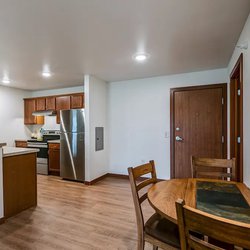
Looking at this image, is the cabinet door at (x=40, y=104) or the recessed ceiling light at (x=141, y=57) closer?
the recessed ceiling light at (x=141, y=57)

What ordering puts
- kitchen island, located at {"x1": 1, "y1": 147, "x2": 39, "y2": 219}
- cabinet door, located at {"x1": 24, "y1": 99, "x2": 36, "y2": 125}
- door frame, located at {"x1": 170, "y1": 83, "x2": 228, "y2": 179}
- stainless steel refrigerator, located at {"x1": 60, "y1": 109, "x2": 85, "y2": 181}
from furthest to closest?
1. cabinet door, located at {"x1": 24, "y1": 99, "x2": 36, "y2": 125}
2. stainless steel refrigerator, located at {"x1": 60, "y1": 109, "x2": 85, "y2": 181}
3. door frame, located at {"x1": 170, "y1": 83, "x2": 228, "y2": 179}
4. kitchen island, located at {"x1": 1, "y1": 147, "x2": 39, "y2": 219}

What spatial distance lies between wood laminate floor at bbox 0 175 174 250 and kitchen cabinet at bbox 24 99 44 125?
254 cm

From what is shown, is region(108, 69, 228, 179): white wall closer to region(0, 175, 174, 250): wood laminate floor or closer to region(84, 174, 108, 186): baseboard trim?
region(84, 174, 108, 186): baseboard trim

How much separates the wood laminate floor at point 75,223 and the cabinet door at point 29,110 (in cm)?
262

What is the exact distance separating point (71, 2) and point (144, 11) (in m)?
0.66

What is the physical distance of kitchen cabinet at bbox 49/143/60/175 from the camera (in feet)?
15.5

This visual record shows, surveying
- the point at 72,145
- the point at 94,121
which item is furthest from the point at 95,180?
the point at 94,121

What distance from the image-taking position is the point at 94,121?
13.7ft

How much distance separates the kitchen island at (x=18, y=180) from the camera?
101 inches

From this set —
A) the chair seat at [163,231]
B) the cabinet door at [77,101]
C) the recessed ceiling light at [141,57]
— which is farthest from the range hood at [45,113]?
the chair seat at [163,231]

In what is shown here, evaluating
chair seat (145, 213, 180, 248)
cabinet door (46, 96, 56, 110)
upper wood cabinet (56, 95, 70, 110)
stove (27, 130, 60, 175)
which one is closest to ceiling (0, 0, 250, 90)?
upper wood cabinet (56, 95, 70, 110)

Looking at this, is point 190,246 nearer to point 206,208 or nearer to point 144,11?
point 206,208

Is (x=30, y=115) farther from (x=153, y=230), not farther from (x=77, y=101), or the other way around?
(x=153, y=230)

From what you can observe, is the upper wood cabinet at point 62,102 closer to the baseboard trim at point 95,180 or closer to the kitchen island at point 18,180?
the baseboard trim at point 95,180
